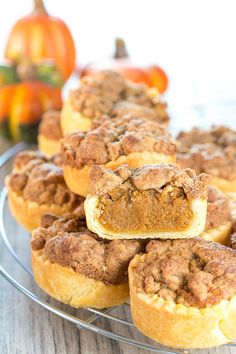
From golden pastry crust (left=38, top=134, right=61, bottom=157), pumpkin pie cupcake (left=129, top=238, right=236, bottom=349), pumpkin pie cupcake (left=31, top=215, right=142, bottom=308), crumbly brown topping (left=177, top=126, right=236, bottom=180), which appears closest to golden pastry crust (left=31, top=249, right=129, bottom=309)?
pumpkin pie cupcake (left=31, top=215, right=142, bottom=308)

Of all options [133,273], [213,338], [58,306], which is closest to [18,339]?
[58,306]

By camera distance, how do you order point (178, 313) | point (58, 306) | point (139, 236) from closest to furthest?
Answer: point (178, 313)
point (139, 236)
point (58, 306)

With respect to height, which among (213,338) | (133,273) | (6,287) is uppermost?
(133,273)

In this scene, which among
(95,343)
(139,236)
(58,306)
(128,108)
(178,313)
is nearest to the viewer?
(178,313)

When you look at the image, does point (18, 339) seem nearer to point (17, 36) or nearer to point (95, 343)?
point (95, 343)

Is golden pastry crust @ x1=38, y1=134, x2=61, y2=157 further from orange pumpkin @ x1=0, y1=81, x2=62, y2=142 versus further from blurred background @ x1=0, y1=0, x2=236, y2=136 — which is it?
blurred background @ x1=0, y1=0, x2=236, y2=136

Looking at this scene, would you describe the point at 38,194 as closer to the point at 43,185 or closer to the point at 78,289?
the point at 43,185

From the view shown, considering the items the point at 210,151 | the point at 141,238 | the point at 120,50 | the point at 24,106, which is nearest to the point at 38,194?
the point at 141,238
